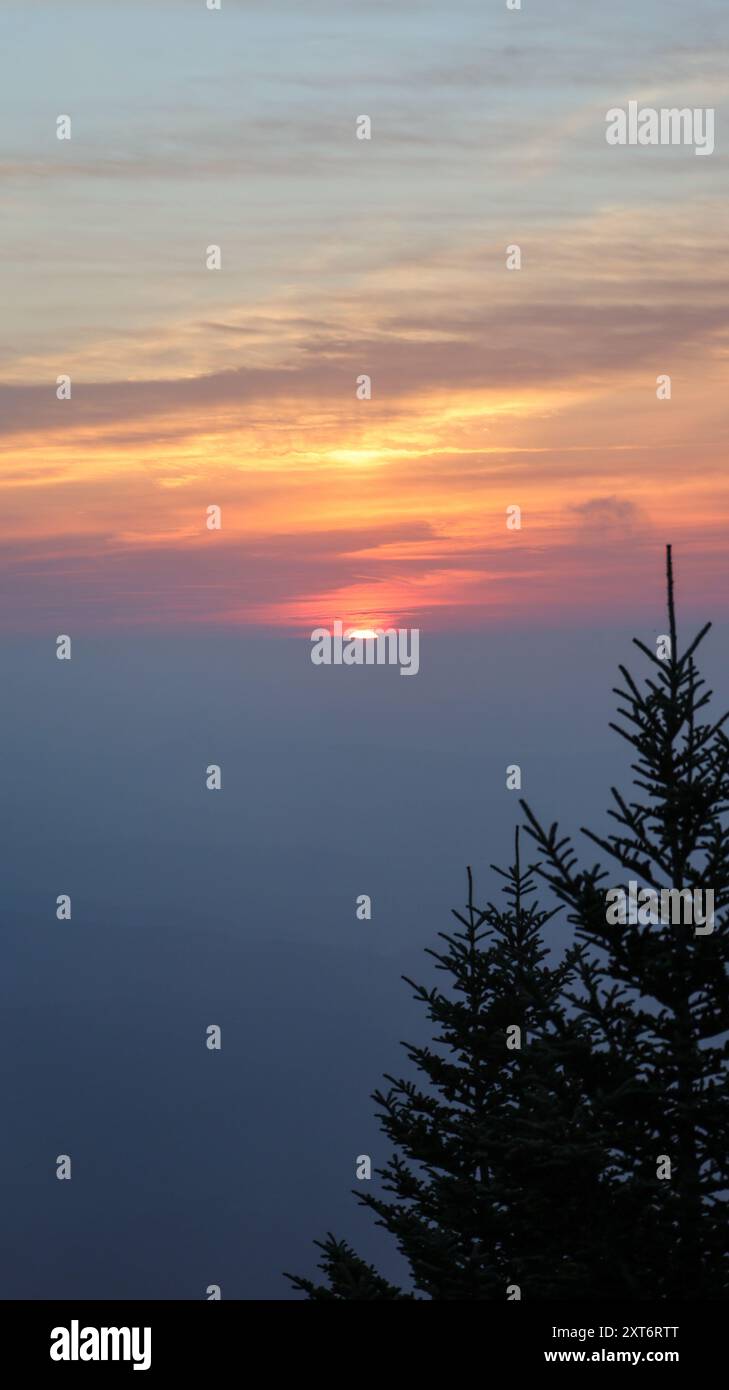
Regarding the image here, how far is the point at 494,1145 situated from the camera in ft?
46.6

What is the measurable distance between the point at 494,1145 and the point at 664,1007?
230cm

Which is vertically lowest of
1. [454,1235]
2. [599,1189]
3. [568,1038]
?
[454,1235]

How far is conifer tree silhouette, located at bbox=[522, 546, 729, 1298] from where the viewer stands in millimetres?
13133

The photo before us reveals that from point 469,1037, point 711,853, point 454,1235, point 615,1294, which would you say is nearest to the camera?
point 615,1294

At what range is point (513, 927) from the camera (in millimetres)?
23734

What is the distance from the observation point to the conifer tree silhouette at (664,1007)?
517 inches

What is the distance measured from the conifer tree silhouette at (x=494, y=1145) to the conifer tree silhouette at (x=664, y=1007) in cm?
39

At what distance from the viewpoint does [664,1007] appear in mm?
13898

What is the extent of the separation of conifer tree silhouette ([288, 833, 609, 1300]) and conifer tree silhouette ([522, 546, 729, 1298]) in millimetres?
390

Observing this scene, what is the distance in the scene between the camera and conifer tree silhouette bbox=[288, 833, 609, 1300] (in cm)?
1320
